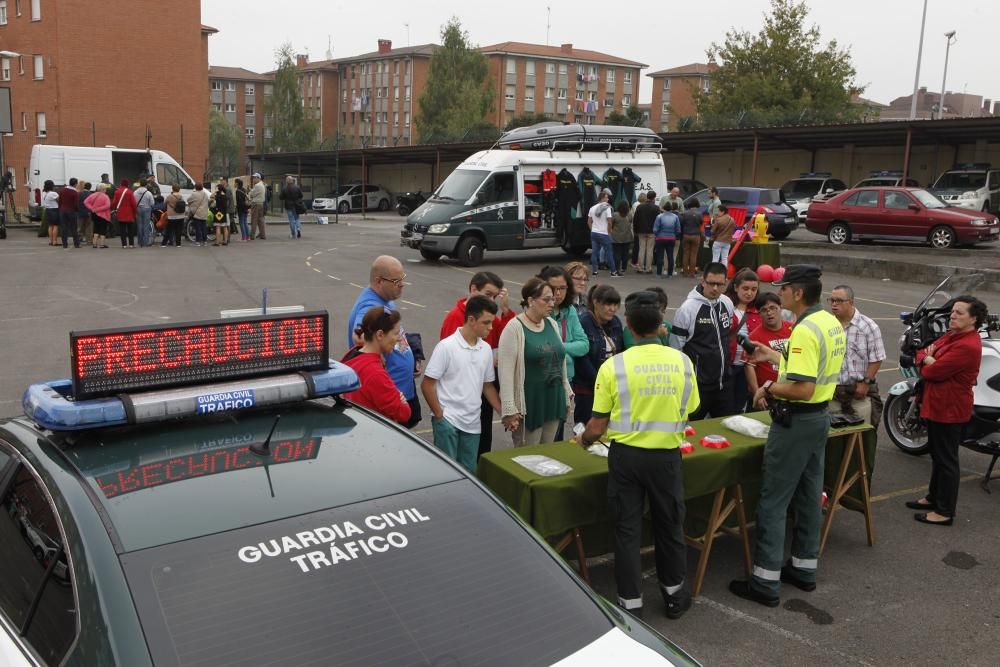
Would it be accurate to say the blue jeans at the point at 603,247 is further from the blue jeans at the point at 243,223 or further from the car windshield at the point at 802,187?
the car windshield at the point at 802,187

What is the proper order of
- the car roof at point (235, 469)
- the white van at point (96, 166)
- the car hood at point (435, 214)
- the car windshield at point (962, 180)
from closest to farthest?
the car roof at point (235, 469) < the car hood at point (435, 214) < the white van at point (96, 166) < the car windshield at point (962, 180)

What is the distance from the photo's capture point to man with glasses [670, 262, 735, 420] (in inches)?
276

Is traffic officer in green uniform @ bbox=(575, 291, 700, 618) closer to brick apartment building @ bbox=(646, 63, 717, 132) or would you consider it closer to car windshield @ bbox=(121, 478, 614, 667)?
car windshield @ bbox=(121, 478, 614, 667)

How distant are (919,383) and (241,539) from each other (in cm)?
652

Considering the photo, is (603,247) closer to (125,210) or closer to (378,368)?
(125,210)

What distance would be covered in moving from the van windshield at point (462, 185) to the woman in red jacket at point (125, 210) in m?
8.00

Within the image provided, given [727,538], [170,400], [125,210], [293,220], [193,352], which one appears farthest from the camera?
[293,220]

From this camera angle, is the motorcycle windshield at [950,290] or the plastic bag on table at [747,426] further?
the motorcycle windshield at [950,290]

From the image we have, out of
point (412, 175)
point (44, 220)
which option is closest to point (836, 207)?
point (44, 220)

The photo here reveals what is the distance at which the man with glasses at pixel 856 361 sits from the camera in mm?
6805

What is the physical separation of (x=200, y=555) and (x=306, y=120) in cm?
9112

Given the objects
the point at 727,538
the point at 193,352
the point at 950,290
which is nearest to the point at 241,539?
the point at 193,352

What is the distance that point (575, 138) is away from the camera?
22.1m

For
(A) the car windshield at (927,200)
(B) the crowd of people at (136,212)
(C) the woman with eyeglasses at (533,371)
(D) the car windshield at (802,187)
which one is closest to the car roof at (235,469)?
(C) the woman with eyeglasses at (533,371)
